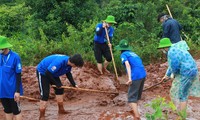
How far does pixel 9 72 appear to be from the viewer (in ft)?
16.8

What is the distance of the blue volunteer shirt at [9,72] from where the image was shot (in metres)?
5.08

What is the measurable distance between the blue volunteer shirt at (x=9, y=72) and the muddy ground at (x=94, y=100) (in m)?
1.46

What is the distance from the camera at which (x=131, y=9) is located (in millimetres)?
15977

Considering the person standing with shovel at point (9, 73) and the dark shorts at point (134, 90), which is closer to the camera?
the person standing with shovel at point (9, 73)

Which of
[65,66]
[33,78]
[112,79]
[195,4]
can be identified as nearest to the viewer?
[65,66]

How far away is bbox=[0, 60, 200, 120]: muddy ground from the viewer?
6.62m

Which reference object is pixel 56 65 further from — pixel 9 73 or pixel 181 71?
pixel 181 71

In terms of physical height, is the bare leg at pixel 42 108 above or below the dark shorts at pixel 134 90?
below

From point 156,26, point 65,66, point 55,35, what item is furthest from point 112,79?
point 156,26

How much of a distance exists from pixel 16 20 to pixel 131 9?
5518 millimetres

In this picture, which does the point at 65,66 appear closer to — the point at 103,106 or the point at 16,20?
the point at 103,106

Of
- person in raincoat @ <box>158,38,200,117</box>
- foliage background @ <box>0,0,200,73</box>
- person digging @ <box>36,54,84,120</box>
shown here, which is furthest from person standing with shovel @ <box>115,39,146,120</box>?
foliage background @ <box>0,0,200,73</box>

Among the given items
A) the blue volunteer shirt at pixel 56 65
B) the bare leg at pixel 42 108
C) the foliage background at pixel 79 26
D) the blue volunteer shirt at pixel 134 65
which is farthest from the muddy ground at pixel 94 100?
the foliage background at pixel 79 26

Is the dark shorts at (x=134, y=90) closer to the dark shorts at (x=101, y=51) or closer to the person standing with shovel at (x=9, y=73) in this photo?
the person standing with shovel at (x=9, y=73)
